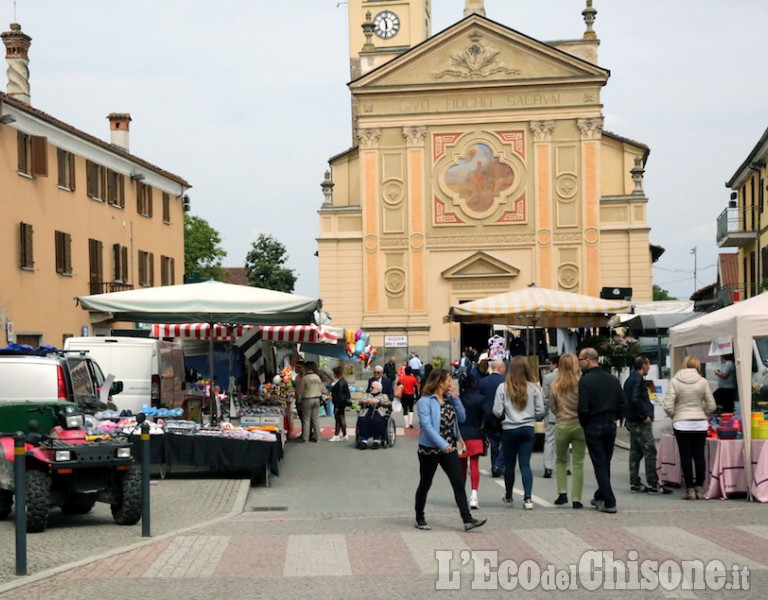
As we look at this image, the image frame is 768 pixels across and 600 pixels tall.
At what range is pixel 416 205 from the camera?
56.3m

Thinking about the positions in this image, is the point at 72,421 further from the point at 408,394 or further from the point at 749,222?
the point at 749,222

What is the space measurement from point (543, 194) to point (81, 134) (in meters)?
23.9

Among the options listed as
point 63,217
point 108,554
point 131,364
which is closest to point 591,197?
point 63,217

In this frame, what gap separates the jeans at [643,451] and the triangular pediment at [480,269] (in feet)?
132

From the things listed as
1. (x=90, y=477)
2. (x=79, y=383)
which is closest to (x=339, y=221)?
(x=79, y=383)

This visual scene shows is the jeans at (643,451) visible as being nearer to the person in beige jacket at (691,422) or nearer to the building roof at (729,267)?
the person in beige jacket at (691,422)

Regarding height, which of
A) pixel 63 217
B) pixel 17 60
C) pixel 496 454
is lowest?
pixel 496 454

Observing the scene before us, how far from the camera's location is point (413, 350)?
55250mm

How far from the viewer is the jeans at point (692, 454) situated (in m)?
14.6

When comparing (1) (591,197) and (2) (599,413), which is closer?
(2) (599,413)

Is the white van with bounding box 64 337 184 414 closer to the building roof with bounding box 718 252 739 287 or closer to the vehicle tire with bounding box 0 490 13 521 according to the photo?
the vehicle tire with bounding box 0 490 13 521

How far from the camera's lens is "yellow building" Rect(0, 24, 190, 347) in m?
34.3

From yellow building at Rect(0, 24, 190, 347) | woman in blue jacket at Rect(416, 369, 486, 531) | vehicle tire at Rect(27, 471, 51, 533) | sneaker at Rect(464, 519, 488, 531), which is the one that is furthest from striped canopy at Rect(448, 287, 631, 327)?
yellow building at Rect(0, 24, 190, 347)

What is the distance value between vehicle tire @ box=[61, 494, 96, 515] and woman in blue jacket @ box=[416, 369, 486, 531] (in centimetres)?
355
